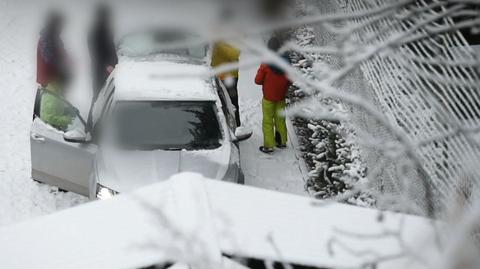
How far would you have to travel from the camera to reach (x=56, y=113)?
7.38 meters

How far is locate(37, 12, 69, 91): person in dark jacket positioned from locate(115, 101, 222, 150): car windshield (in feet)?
4.63

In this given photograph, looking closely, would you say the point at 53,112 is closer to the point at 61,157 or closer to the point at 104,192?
the point at 61,157

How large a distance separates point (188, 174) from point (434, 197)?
3.00 metres

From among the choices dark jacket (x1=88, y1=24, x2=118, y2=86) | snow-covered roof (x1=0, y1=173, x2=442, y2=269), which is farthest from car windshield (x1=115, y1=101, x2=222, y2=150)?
snow-covered roof (x1=0, y1=173, x2=442, y2=269)

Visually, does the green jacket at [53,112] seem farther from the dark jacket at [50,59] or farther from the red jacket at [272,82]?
the red jacket at [272,82]

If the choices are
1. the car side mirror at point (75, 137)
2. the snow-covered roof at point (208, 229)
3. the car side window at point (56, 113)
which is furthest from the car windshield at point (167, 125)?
the snow-covered roof at point (208, 229)

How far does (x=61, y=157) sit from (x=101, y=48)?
2.40m

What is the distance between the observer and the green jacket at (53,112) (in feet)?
24.1

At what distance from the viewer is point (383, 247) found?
11.1ft

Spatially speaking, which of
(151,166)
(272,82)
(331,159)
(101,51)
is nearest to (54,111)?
(151,166)

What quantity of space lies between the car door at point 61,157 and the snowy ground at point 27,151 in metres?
0.55

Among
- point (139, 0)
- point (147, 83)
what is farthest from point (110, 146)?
point (139, 0)

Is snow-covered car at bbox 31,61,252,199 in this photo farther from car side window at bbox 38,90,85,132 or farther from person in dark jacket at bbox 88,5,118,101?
person in dark jacket at bbox 88,5,118,101

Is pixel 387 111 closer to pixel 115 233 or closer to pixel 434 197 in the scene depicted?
pixel 434 197
